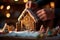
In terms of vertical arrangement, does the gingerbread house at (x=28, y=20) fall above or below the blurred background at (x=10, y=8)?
below

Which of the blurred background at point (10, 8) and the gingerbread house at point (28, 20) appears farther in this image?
the blurred background at point (10, 8)

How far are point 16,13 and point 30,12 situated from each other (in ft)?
3.16

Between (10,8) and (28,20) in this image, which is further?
(10,8)

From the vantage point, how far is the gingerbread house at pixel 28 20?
46.7 inches

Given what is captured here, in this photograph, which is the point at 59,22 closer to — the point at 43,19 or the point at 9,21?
the point at 43,19

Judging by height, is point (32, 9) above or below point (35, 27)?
above

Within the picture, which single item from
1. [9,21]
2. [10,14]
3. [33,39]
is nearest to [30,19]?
[33,39]

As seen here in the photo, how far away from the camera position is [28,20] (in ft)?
4.02

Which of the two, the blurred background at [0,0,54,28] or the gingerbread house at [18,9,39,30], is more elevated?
the blurred background at [0,0,54,28]

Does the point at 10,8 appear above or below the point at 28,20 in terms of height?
above

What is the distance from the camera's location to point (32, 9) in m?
1.25

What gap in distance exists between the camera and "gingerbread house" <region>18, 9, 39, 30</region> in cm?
119

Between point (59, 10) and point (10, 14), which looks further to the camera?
point (10, 14)

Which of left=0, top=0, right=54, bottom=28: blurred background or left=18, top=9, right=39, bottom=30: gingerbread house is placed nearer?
left=18, top=9, right=39, bottom=30: gingerbread house
